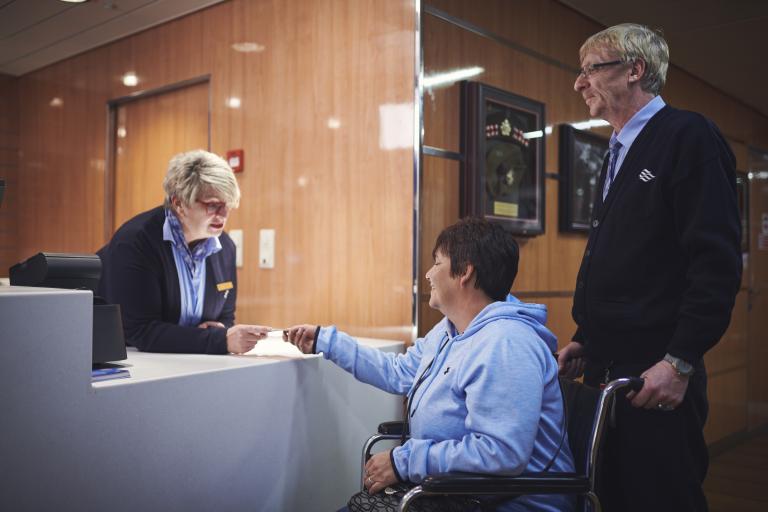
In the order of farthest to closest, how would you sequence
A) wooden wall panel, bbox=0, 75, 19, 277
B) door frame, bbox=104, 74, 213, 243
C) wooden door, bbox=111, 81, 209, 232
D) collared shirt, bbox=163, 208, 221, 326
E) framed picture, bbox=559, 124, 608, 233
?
wooden wall panel, bbox=0, 75, 19, 277 < door frame, bbox=104, 74, 213, 243 < wooden door, bbox=111, 81, 209, 232 < framed picture, bbox=559, 124, 608, 233 < collared shirt, bbox=163, 208, 221, 326

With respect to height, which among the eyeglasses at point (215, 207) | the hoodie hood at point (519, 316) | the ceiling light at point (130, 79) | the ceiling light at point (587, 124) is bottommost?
the hoodie hood at point (519, 316)

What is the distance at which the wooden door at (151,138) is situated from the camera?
3441mm

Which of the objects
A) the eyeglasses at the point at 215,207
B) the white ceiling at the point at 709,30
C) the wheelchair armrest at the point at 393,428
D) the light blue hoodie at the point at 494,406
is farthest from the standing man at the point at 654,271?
the white ceiling at the point at 709,30

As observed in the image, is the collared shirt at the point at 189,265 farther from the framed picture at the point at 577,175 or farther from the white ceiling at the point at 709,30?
the white ceiling at the point at 709,30

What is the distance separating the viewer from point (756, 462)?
376cm

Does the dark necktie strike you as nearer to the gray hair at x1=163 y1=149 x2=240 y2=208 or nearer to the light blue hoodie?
the light blue hoodie

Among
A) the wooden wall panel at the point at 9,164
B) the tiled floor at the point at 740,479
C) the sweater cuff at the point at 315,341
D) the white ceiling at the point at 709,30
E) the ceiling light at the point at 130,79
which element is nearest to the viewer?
the sweater cuff at the point at 315,341

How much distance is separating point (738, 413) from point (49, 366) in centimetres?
411

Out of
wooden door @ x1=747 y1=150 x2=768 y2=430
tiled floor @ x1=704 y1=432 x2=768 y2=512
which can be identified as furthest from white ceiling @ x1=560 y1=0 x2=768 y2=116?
tiled floor @ x1=704 y1=432 x2=768 y2=512

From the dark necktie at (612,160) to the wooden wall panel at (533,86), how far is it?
0.82m

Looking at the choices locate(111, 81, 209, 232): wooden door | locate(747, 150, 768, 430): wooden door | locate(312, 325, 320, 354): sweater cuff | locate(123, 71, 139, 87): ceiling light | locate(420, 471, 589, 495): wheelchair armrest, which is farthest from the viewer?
locate(747, 150, 768, 430): wooden door

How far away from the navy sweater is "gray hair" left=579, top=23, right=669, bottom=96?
0.30ft

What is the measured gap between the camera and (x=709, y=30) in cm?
307

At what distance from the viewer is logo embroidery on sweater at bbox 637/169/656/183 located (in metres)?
1.53
